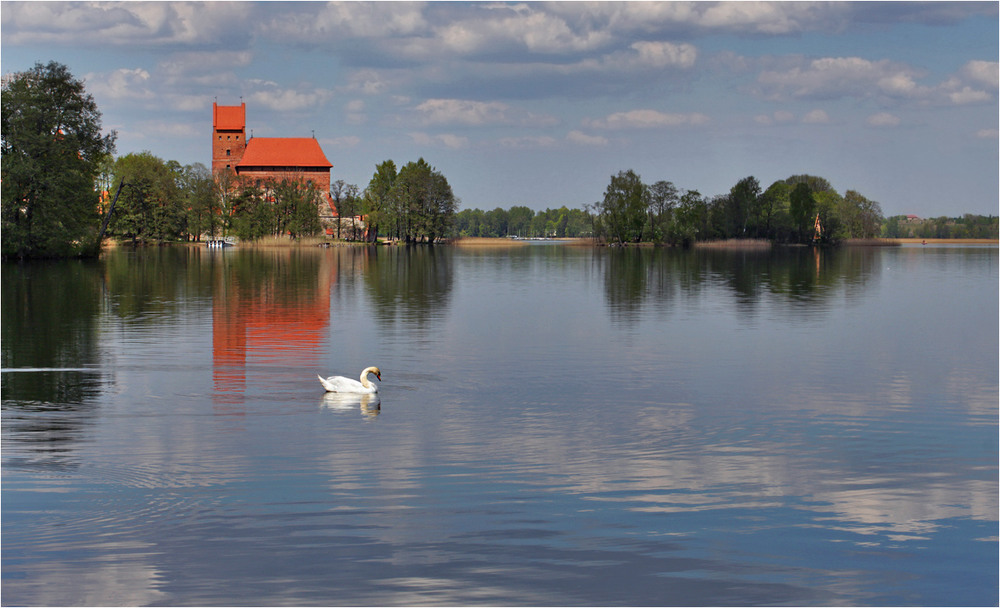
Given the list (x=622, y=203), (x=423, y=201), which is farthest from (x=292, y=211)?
(x=622, y=203)

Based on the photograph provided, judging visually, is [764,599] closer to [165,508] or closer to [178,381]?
[165,508]

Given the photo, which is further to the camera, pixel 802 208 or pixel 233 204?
pixel 802 208

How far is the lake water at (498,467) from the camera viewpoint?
8.35m

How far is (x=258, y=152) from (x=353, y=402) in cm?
17969

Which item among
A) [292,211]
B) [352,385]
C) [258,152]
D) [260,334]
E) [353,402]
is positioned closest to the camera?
[353,402]

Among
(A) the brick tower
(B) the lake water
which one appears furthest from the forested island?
(B) the lake water

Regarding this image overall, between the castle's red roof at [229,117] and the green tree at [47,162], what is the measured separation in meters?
121

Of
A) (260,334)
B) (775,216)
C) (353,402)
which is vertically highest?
(775,216)

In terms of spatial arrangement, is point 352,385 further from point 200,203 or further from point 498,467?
point 200,203

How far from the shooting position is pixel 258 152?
186500mm

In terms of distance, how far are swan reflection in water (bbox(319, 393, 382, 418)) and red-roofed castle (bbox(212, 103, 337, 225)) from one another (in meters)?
173

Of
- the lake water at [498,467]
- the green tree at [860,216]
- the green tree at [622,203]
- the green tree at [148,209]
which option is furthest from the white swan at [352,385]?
the green tree at [860,216]

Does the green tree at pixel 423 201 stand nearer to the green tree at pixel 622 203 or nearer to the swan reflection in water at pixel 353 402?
the green tree at pixel 622 203

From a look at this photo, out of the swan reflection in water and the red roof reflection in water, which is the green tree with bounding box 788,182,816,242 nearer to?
the red roof reflection in water
